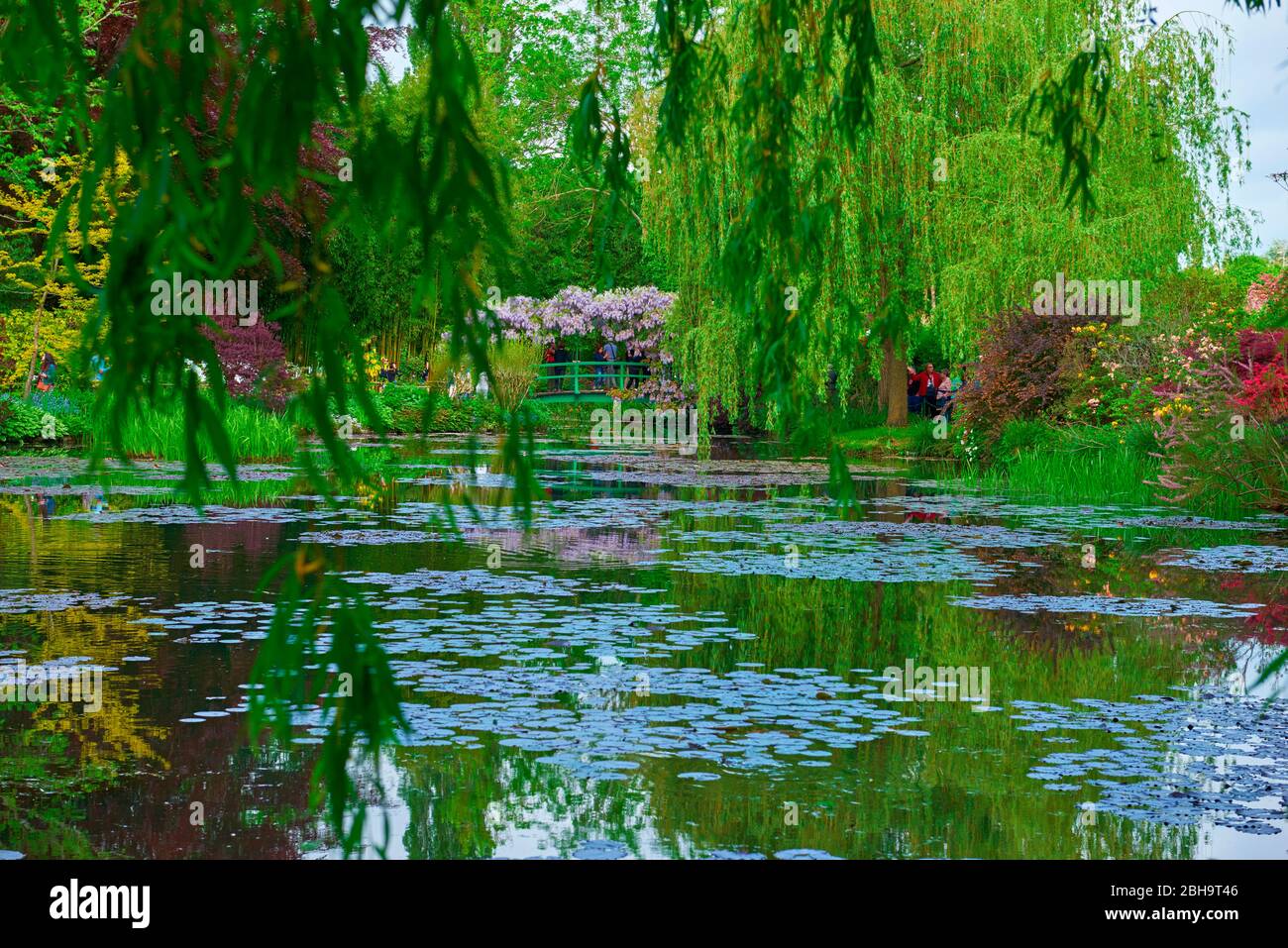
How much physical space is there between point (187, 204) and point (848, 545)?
32.7ft

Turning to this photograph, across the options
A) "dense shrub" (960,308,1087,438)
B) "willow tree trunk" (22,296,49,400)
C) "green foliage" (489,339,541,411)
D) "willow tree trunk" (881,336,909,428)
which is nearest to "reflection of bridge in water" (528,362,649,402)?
"green foliage" (489,339,541,411)

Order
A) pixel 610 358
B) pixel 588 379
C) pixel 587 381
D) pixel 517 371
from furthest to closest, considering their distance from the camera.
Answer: pixel 588 379, pixel 587 381, pixel 610 358, pixel 517 371

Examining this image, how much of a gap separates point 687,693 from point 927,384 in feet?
99.1

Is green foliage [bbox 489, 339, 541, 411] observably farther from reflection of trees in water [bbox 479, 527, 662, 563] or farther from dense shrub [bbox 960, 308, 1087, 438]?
reflection of trees in water [bbox 479, 527, 662, 563]

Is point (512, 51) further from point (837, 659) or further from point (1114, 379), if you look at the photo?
point (837, 659)

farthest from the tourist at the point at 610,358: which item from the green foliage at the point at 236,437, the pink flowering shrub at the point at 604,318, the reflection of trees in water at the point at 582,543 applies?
the reflection of trees in water at the point at 582,543

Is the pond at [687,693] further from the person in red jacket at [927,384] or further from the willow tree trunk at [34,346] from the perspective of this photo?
the person in red jacket at [927,384]

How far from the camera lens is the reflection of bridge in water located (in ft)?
136

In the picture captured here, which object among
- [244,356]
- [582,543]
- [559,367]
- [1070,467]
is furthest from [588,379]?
[582,543]

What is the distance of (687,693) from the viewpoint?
655 centimetres

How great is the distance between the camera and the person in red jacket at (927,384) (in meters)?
34.6

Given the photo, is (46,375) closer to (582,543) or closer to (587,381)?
(582,543)

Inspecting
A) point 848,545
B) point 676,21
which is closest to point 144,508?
point 848,545

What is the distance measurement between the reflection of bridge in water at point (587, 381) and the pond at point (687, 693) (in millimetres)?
27926
